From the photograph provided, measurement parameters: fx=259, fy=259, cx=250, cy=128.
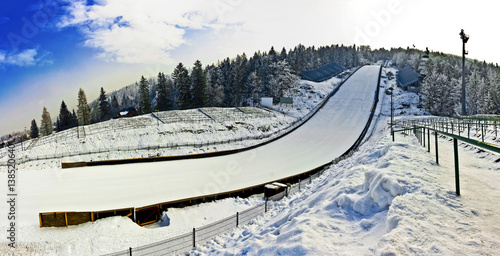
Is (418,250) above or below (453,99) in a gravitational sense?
below

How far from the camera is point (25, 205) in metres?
16.5

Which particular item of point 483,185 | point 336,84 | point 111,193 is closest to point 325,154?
point 111,193

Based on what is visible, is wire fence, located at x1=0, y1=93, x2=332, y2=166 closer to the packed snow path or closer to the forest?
the packed snow path

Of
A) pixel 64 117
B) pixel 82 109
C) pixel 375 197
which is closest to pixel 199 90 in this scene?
pixel 82 109

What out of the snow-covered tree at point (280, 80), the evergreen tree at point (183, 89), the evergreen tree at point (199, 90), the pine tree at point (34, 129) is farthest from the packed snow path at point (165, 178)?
the pine tree at point (34, 129)

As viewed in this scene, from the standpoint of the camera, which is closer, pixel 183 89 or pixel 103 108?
pixel 183 89

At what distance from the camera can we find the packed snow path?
17.7 meters

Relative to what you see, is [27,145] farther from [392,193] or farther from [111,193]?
[392,193]

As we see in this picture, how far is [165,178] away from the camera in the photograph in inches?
892

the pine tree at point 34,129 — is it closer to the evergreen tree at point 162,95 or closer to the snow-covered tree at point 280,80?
the evergreen tree at point 162,95

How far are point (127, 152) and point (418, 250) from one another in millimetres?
31895

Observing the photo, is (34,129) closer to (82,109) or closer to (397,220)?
(82,109)

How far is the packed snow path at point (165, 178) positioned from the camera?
17.7 metres

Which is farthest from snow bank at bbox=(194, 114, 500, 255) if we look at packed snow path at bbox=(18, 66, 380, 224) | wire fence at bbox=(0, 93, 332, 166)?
wire fence at bbox=(0, 93, 332, 166)
